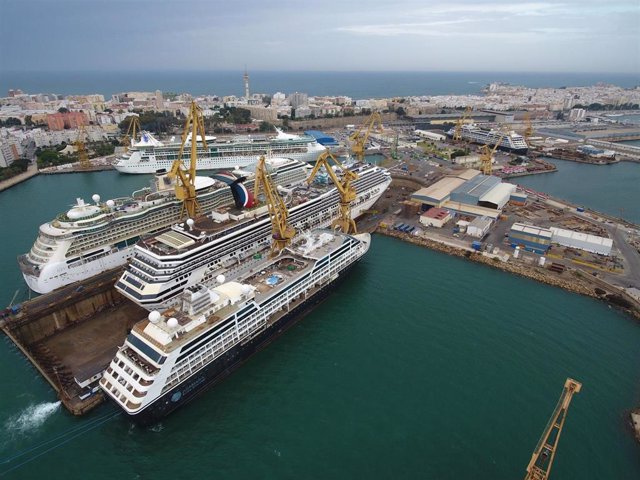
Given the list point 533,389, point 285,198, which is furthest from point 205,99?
point 533,389

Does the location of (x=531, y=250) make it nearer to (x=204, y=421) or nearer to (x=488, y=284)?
(x=488, y=284)

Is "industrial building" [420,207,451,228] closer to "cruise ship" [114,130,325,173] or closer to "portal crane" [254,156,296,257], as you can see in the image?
"portal crane" [254,156,296,257]

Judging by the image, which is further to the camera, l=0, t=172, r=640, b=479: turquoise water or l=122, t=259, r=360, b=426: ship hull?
l=122, t=259, r=360, b=426: ship hull

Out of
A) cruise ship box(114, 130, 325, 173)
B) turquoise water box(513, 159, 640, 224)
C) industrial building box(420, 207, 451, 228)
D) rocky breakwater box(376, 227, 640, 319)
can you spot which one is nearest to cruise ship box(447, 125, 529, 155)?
turquoise water box(513, 159, 640, 224)

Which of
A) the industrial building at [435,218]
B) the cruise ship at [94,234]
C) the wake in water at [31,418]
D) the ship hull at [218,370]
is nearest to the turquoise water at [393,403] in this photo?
the wake in water at [31,418]

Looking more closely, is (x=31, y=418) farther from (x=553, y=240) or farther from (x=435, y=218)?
(x=553, y=240)
